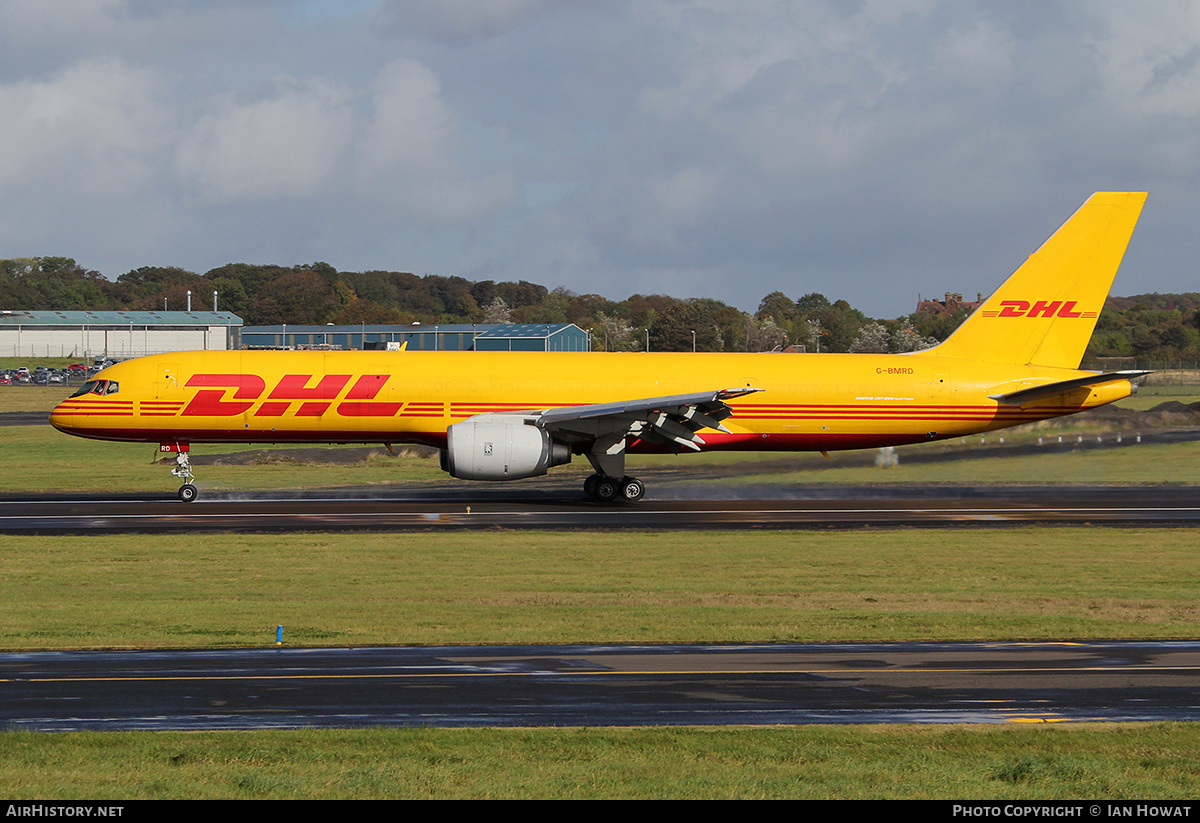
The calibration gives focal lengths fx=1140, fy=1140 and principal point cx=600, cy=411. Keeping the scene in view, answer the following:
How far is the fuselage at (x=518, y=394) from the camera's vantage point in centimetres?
3303

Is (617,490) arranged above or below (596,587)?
above

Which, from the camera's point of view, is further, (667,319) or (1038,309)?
(667,319)

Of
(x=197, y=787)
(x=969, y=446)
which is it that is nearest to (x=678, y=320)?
(x=969, y=446)

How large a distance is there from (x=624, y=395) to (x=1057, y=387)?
42.2 ft

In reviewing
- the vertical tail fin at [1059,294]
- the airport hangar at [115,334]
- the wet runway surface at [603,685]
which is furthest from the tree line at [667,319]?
the wet runway surface at [603,685]

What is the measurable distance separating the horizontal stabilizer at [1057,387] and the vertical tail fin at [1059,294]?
1748 millimetres

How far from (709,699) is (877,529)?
16621mm

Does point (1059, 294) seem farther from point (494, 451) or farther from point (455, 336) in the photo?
point (455, 336)

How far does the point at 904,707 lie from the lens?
39.3 ft

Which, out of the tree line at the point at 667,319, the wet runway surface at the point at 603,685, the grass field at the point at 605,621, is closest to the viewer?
the grass field at the point at 605,621

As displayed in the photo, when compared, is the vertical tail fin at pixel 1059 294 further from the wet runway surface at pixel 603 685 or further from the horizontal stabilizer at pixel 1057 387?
the wet runway surface at pixel 603 685

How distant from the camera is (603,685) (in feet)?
42.5

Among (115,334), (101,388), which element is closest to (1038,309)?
(101,388)

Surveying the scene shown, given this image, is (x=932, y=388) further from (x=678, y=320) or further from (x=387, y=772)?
(x=678, y=320)
